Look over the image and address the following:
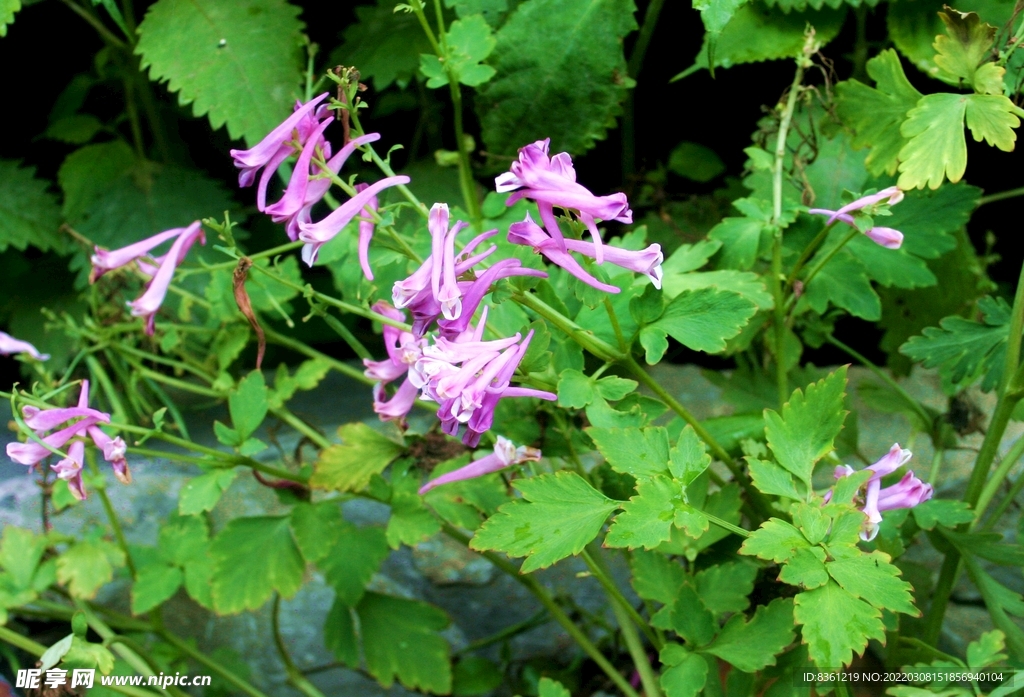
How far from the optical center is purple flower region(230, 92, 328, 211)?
34.8 inches

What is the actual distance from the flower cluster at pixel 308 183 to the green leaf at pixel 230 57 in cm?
47

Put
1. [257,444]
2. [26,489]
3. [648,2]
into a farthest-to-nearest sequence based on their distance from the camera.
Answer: [648,2] → [26,489] → [257,444]

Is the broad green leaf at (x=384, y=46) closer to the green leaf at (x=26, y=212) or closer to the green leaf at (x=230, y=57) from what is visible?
the green leaf at (x=230, y=57)

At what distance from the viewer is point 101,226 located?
1.73 meters

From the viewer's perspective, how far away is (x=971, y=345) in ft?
3.60

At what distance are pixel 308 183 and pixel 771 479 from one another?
58cm

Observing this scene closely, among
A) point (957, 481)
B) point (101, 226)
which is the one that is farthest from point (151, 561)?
point (957, 481)

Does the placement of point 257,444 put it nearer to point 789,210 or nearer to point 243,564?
point 243,564

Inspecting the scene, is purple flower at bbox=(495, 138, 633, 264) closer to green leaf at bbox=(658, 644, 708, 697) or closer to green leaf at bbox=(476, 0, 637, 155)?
green leaf at bbox=(658, 644, 708, 697)

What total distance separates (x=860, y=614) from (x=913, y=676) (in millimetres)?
217

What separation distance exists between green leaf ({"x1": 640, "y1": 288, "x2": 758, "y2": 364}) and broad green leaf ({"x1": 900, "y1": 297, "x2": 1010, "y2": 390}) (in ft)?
1.26

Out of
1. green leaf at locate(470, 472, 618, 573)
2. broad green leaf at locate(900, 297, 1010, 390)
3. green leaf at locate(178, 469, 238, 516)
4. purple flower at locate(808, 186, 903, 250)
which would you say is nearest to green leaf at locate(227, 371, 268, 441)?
green leaf at locate(178, 469, 238, 516)

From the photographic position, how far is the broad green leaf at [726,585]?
977mm

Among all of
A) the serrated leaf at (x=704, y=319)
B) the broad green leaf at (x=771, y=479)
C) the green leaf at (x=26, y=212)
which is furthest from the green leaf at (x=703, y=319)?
the green leaf at (x=26, y=212)
